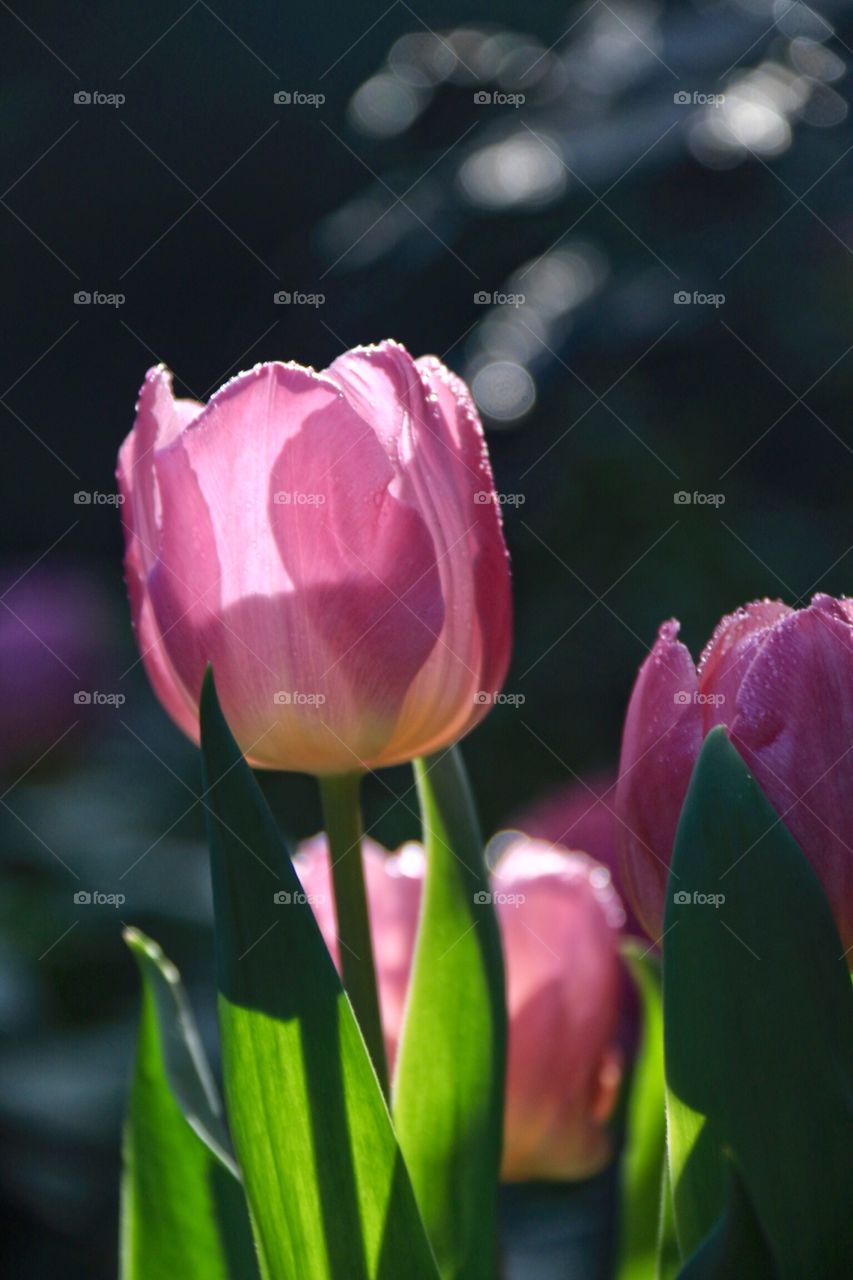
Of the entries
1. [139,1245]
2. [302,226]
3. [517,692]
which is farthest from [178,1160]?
[302,226]

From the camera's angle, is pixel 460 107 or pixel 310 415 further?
pixel 460 107

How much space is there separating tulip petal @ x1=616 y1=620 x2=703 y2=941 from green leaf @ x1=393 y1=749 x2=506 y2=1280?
8 cm

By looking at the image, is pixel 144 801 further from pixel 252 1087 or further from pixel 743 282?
pixel 252 1087

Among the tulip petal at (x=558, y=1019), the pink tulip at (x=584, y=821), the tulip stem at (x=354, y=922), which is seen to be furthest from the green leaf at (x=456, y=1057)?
the pink tulip at (x=584, y=821)

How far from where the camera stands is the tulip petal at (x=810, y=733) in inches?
14.3

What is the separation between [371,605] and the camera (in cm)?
40

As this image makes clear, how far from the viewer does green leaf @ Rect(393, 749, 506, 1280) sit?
438 mm

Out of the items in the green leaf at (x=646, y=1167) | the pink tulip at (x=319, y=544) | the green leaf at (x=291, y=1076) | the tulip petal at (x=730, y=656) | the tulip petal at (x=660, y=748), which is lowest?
the green leaf at (x=646, y=1167)

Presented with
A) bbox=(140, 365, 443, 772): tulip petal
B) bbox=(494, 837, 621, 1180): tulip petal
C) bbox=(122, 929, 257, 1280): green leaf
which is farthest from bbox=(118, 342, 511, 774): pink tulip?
bbox=(494, 837, 621, 1180): tulip petal

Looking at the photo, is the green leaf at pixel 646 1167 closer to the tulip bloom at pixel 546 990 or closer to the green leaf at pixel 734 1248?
the tulip bloom at pixel 546 990

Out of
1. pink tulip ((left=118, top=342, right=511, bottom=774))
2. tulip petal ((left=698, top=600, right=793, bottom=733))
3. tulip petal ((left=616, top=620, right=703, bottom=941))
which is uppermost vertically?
pink tulip ((left=118, top=342, right=511, bottom=774))

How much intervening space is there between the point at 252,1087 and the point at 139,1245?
109 mm

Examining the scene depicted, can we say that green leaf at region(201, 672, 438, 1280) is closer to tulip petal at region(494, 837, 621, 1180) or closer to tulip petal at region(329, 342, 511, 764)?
tulip petal at region(329, 342, 511, 764)

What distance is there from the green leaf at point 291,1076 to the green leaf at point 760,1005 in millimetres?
78
